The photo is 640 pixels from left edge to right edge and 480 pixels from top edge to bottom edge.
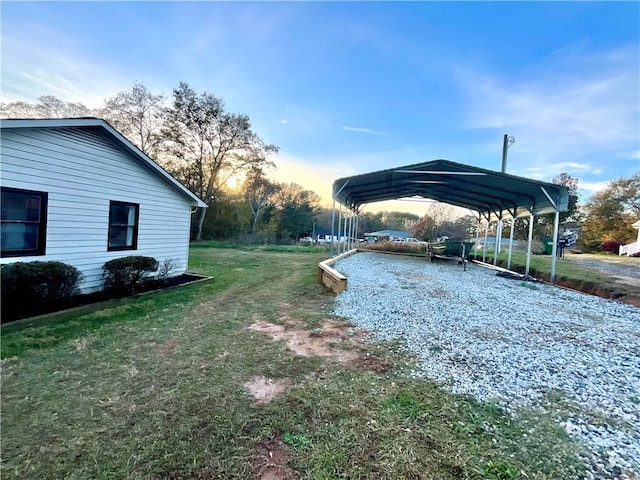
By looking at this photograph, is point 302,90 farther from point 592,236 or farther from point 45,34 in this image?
point 592,236

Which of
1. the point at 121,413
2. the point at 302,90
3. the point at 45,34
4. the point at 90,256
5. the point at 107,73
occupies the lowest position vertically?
the point at 121,413

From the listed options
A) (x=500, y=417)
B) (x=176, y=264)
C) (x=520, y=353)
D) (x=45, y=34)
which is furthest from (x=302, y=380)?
Answer: (x=45, y=34)

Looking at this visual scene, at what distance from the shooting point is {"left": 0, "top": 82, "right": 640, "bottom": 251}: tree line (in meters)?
21.9

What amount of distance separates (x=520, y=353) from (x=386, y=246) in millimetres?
13367

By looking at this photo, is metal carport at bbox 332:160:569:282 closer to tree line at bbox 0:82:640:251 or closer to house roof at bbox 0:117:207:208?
house roof at bbox 0:117:207:208

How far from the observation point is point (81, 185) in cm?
531

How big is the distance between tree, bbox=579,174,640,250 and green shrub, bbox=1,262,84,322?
35885mm

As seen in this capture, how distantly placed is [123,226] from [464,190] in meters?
11.8

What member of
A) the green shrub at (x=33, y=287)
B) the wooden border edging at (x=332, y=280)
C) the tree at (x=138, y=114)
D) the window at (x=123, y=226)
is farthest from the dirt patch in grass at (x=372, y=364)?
the tree at (x=138, y=114)

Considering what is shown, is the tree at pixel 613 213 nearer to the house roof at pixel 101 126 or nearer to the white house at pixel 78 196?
the house roof at pixel 101 126

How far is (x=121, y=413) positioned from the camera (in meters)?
2.17

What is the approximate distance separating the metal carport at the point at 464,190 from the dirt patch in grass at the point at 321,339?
6.56 metres

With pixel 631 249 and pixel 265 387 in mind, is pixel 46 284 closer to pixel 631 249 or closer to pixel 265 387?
pixel 265 387

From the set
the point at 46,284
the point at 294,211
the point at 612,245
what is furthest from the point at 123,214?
the point at 612,245
